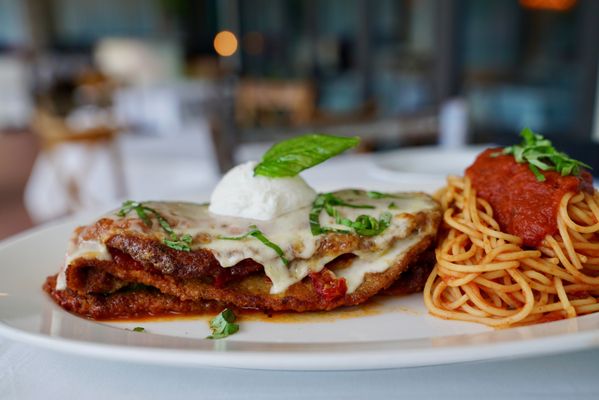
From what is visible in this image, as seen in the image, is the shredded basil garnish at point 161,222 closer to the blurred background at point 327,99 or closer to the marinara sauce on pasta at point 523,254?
the marinara sauce on pasta at point 523,254

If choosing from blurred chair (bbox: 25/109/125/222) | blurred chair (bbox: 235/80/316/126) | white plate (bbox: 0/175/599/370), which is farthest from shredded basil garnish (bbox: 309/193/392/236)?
blurred chair (bbox: 235/80/316/126)

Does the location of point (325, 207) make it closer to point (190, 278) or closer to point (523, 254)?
point (190, 278)

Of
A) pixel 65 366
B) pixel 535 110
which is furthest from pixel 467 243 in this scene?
pixel 535 110

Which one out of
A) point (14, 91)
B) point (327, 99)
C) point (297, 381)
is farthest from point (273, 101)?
point (14, 91)

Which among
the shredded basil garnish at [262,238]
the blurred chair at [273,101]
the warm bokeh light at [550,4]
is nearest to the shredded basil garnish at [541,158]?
the shredded basil garnish at [262,238]

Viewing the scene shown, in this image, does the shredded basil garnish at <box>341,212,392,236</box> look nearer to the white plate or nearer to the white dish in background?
the white plate
